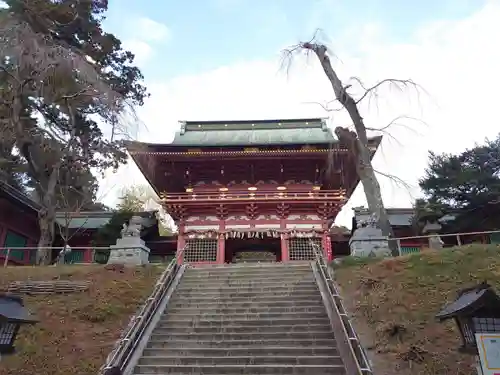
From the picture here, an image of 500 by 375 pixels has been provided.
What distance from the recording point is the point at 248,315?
10438mm

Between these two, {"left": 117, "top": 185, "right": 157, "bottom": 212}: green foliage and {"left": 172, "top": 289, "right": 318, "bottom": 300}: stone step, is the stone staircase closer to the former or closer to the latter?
{"left": 172, "top": 289, "right": 318, "bottom": 300}: stone step

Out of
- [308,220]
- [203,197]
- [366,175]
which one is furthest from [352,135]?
[203,197]

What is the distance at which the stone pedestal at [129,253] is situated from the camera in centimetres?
1409

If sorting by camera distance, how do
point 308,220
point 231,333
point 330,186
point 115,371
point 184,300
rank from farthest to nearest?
point 330,186
point 308,220
point 184,300
point 231,333
point 115,371

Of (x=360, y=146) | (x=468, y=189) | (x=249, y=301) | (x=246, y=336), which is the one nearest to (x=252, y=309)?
(x=249, y=301)

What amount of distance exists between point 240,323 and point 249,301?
1.30 m

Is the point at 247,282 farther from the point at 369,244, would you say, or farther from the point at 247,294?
the point at 369,244

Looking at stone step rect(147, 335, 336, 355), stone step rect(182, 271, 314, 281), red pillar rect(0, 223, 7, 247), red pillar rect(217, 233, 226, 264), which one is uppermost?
red pillar rect(0, 223, 7, 247)

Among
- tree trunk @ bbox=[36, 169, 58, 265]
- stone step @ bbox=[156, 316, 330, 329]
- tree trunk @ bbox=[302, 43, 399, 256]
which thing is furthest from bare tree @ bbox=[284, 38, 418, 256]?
tree trunk @ bbox=[36, 169, 58, 265]

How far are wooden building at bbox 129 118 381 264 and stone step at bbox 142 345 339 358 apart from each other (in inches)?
413

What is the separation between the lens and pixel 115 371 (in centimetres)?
755

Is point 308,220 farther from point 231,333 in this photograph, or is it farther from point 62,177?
point 62,177

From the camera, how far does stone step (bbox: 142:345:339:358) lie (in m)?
8.49

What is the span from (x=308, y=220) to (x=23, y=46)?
14160 millimetres
